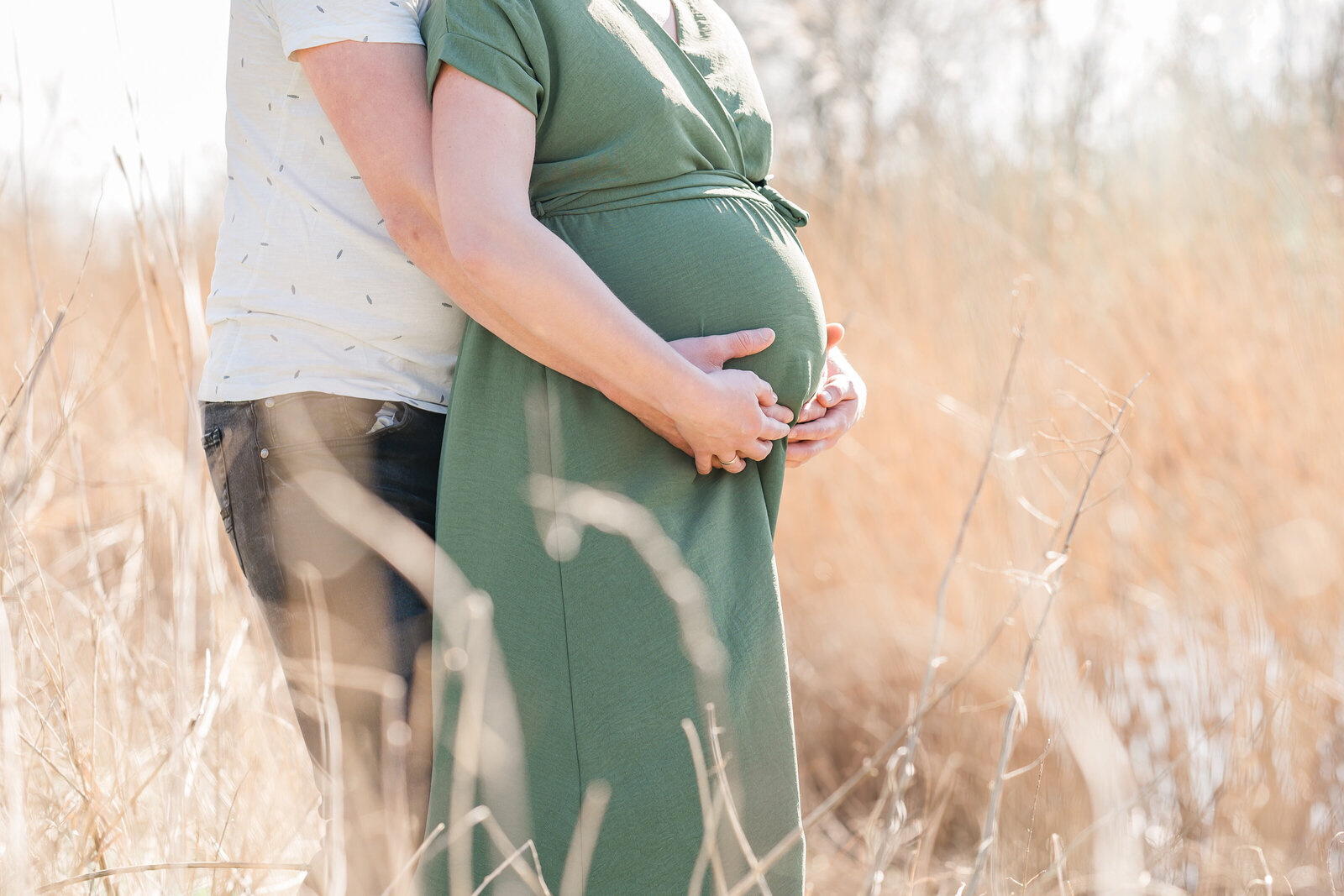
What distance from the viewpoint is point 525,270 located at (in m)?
0.95

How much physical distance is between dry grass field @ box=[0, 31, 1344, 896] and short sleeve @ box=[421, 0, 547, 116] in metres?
1.05

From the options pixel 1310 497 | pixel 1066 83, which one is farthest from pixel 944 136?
pixel 1310 497

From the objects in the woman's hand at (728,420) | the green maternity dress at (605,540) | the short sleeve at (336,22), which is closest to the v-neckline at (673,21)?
the green maternity dress at (605,540)

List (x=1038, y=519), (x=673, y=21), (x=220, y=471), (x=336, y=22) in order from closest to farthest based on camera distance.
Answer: (x=336, y=22)
(x=220, y=471)
(x=673, y=21)
(x=1038, y=519)

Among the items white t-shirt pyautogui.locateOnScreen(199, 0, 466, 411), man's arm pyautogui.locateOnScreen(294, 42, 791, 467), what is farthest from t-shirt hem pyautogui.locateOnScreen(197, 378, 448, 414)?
man's arm pyautogui.locateOnScreen(294, 42, 791, 467)

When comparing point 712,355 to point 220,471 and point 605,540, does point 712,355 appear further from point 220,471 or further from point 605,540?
point 220,471

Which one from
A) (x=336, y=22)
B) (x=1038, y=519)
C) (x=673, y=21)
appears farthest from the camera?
(x=1038, y=519)

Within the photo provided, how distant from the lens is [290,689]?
1.09 meters

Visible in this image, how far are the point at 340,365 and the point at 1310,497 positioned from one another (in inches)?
99.3

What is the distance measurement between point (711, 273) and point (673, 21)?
31 centimetres

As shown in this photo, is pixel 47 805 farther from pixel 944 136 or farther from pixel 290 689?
pixel 944 136

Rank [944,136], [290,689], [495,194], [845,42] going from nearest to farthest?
[495,194]
[290,689]
[944,136]
[845,42]

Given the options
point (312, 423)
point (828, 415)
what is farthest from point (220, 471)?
point (828, 415)

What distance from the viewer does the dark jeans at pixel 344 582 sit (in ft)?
3.36
